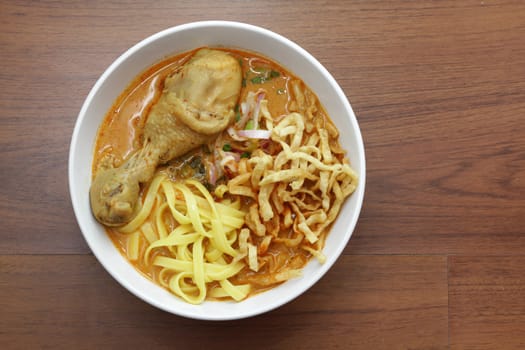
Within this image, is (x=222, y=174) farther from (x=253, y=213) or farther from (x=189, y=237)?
(x=189, y=237)

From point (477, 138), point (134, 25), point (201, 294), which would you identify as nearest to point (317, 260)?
point (201, 294)

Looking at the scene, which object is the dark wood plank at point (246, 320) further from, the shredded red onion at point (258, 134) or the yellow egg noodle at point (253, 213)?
the shredded red onion at point (258, 134)

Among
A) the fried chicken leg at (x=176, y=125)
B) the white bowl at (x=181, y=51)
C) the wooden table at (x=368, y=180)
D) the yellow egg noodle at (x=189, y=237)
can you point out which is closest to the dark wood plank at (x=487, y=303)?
the wooden table at (x=368, y=180)

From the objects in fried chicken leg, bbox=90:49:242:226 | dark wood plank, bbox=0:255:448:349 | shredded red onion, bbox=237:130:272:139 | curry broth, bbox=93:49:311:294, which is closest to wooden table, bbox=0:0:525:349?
dark wood plank, bbox=0:255:448:349

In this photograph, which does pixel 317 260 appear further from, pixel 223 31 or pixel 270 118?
pixel 223 31

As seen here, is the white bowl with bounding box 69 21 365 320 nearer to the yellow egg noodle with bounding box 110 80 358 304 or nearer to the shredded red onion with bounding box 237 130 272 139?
the yellow egg noodle with bounding box 110 80 358 304

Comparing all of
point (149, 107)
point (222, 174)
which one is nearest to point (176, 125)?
point (149, 107)

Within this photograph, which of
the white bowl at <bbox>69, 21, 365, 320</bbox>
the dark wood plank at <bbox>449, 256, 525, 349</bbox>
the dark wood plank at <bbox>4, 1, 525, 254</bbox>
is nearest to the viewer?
the white bowl at <bbox>69, 21, 365, 320</bbox>
